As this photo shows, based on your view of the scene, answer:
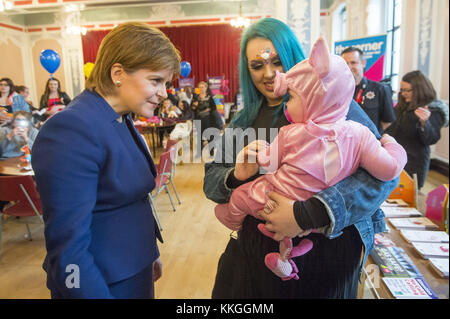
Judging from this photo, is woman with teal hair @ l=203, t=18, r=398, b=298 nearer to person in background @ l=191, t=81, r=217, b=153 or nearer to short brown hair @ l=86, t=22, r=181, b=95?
short brown hair @ l=86, t=22, r=181, b=95

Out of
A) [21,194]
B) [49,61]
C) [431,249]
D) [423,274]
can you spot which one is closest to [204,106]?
[49,61]

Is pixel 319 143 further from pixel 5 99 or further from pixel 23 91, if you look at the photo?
pixel 23 91

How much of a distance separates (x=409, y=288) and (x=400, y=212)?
2.51 feet

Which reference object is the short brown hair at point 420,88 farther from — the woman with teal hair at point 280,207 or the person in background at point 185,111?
the person in background at point 185,111

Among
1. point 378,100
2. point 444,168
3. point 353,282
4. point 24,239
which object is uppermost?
point 378,100

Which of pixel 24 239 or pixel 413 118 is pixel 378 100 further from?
pixel 24 239

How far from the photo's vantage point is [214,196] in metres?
0.92

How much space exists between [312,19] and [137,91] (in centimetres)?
157

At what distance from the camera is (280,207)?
2.35 ft

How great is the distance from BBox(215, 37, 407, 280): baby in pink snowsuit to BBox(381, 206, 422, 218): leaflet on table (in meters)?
0.98

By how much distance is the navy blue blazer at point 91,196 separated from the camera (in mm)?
638

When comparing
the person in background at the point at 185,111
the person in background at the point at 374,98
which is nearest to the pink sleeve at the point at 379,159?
the person in background at the point at 374,98


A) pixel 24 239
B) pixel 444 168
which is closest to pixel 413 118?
pixel 444 168

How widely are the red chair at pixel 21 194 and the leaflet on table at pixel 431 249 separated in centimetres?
265
